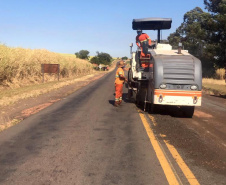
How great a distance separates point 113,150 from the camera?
553cm

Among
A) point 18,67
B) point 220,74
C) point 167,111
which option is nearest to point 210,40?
point 220,74

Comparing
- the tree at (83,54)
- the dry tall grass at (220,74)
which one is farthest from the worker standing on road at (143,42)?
the tree at (83,54)

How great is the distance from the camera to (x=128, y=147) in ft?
18.8

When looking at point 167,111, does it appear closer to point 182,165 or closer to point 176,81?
point 176,81

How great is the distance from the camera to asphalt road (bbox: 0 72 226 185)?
13.9 ft

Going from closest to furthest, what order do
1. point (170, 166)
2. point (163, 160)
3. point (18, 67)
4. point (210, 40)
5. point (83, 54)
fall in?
point (170, 166) < point (163, 160) < point (18, 67) < point (210, 40) < point (83, 54)

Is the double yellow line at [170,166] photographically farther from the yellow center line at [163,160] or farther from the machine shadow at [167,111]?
the machine shadow at [167,111]

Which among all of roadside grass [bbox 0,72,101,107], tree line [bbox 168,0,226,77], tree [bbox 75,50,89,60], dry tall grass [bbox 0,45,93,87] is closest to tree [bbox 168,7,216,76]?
tree line [bbox 168,0,226,77]

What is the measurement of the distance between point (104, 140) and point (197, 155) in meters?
2.09

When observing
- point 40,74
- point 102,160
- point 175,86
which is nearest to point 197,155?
point 102,160

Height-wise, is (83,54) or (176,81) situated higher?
(83,54)

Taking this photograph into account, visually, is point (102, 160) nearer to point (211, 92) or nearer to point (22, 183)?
point (22, 183)

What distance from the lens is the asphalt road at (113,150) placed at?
167 inches

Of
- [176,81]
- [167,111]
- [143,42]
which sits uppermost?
[143,42]
